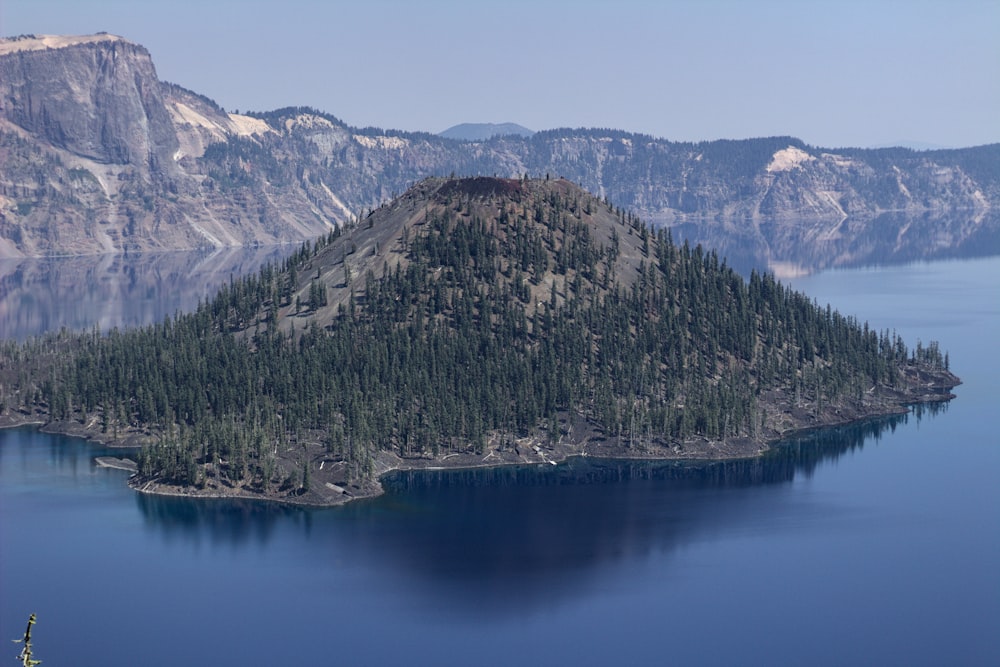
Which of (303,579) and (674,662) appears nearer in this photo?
(674,662)

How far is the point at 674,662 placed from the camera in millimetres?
167250

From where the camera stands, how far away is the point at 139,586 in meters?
197

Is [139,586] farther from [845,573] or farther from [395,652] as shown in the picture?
[845,573]

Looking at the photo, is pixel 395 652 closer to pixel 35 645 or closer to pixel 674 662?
pixel 674 662

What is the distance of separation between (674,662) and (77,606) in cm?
8886

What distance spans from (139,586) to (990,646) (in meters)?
126

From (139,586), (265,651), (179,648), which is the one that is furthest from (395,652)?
(139,586)

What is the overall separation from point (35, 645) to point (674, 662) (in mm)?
87663

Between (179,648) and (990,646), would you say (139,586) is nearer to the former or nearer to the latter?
(179,648)

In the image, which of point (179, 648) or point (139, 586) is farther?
point (139, 586)

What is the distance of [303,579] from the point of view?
651ft

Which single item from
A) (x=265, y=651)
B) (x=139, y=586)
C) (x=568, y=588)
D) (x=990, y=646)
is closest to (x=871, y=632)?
(x=990, y=646)

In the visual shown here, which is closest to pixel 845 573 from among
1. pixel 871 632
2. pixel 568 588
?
pixel 871 632

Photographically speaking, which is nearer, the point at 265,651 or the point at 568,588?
the point at 265,651
